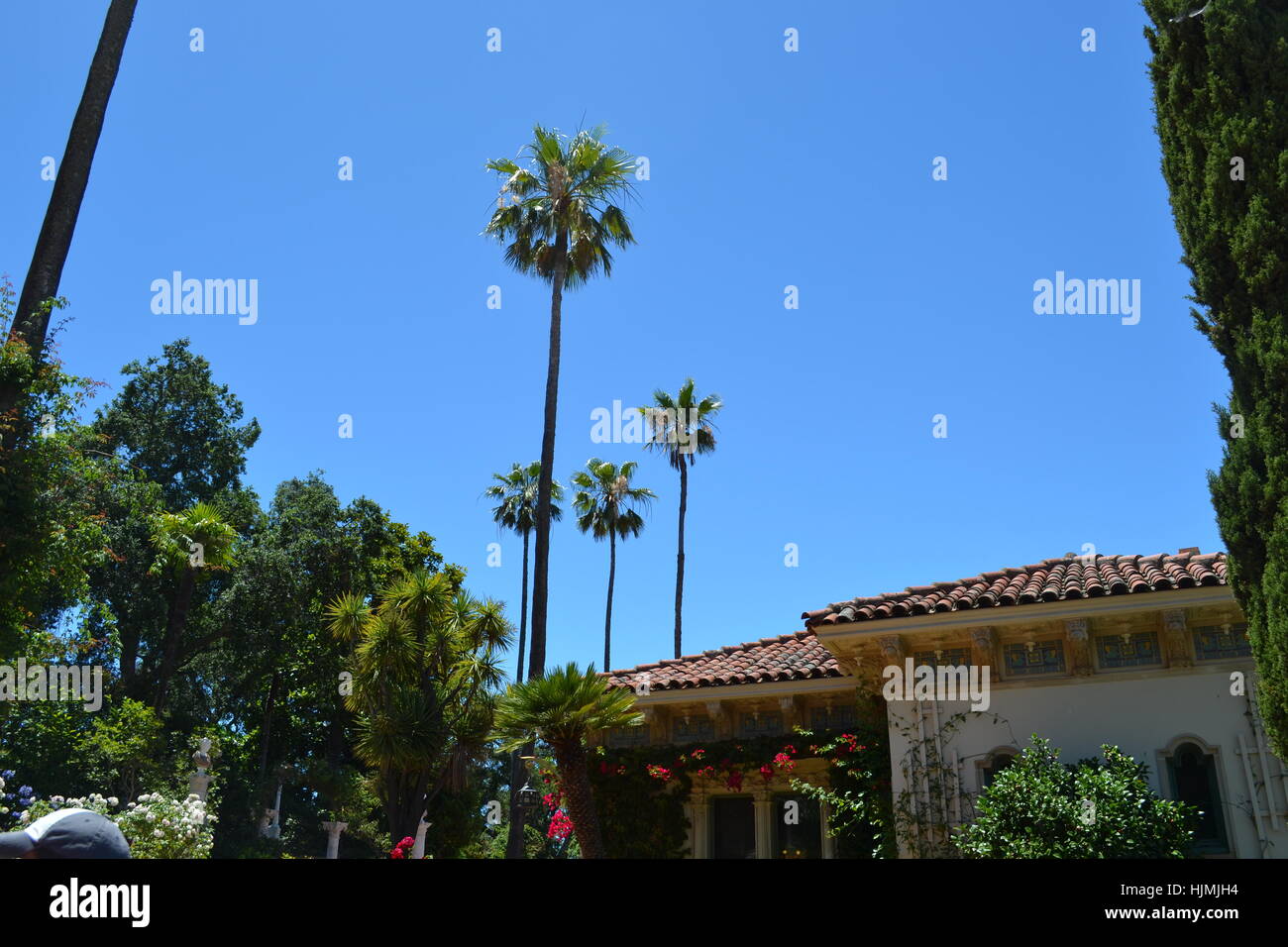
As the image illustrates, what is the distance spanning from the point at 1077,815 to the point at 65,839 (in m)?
9.48

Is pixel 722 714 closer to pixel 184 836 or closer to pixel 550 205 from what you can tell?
pixel 184 836

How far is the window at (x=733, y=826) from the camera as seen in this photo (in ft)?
47.8

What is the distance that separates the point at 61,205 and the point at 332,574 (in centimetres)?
2549

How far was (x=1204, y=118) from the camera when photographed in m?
9.98

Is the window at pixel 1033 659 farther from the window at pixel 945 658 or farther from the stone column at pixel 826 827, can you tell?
the stone column at pixel 826 827

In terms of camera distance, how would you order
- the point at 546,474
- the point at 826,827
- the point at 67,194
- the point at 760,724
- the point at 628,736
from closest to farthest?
the point at 67,194, the point at 826,827, the point at 760,724, the point at 628,736, the point at 546,474

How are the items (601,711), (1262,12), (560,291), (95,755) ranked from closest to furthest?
(1262,12) < (601,711) < (560,291) < (95,755)

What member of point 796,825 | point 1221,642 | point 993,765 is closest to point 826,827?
point 796,825

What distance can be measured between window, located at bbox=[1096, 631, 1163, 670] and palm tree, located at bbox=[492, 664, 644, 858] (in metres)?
5.86

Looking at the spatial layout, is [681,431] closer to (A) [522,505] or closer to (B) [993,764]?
(A) [522,505]

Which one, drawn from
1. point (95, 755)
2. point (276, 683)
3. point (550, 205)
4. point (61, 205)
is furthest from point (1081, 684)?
point (276, 683)

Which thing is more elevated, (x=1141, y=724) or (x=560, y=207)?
(x=560, y=207)

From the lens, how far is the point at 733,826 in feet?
48.3
